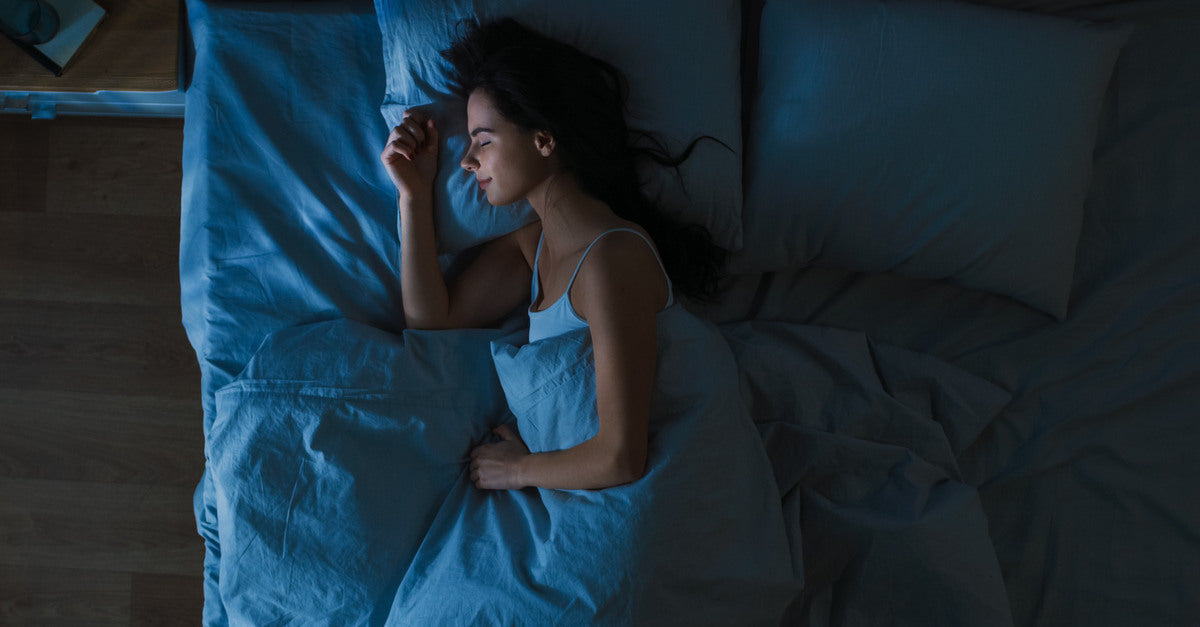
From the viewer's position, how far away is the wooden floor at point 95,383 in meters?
1.56

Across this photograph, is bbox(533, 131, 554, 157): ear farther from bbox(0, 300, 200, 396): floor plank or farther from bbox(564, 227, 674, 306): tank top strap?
bbox(0, 300, 200, 396): floor plank

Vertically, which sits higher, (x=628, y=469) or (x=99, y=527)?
(x=628, y=469)

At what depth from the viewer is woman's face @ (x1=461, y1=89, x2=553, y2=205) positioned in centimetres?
106

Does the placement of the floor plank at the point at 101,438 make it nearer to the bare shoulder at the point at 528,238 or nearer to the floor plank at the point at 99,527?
the floor plank at the point at 99,527

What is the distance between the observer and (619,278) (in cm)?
102

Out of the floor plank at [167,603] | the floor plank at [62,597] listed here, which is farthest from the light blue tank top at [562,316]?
the floor plank at [62,597]

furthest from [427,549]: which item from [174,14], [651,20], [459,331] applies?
[174,14]

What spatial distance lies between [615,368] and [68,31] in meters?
1.11

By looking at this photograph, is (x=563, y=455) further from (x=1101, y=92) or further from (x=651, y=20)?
(x=1101, y=92)

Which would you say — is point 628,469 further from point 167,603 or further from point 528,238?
point 167,603

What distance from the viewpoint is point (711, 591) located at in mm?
993

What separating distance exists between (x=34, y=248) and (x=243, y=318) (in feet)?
2.78

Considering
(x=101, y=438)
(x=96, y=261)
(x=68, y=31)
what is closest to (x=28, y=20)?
(x=68, y=31)

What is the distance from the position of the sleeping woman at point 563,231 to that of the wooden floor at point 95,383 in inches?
31.6
